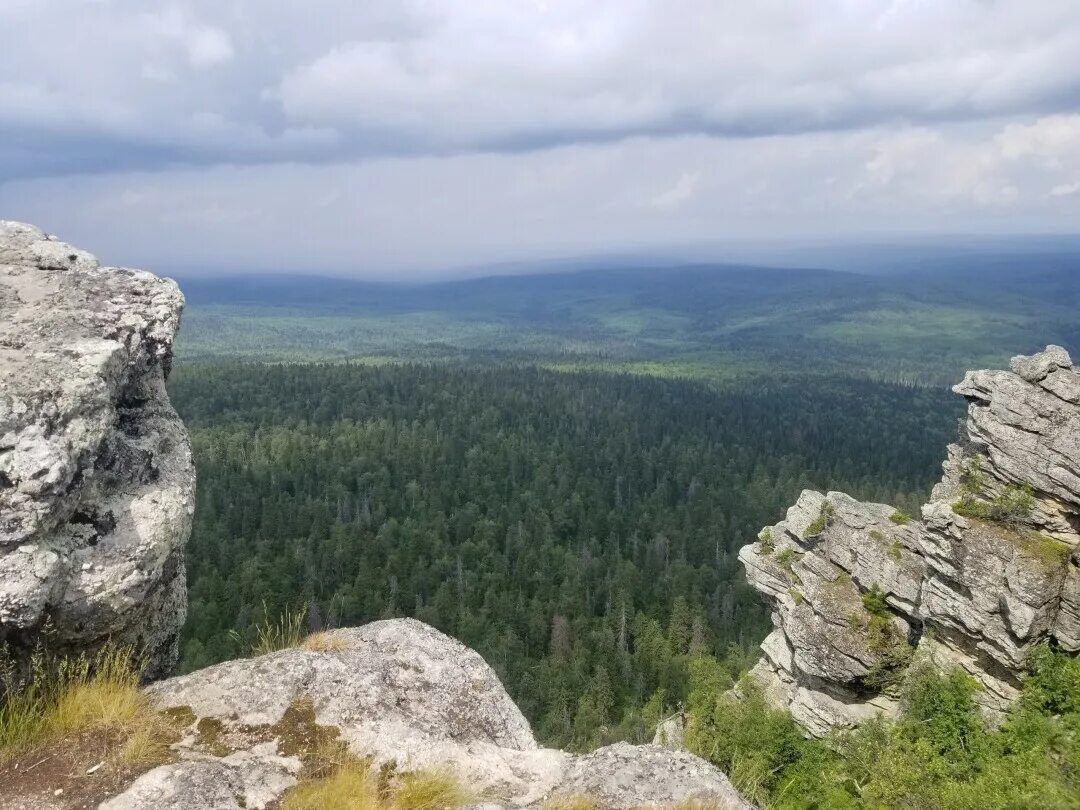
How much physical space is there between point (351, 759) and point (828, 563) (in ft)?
123

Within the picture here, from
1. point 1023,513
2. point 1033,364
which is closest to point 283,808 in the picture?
point 1023,513

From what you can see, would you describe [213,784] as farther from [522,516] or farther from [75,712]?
[522,516]

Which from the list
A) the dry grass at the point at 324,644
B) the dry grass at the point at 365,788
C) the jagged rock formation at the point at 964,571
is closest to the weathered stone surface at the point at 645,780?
the dry grass at the point at 365,788

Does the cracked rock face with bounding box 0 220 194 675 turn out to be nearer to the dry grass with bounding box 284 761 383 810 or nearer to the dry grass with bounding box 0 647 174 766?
the dry grass with bounding box 0 647 174 766

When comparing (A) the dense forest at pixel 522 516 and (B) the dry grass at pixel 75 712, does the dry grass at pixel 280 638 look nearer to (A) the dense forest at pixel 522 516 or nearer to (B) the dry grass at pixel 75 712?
(B) the dry grass at pixel 75 712

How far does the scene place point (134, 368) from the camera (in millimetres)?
11430

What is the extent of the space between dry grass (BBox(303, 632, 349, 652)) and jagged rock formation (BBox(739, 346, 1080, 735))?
29045mm

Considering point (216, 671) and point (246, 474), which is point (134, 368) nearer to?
point (216, 671)

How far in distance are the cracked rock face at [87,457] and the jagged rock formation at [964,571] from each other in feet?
106

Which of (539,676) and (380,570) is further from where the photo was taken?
(380,570)

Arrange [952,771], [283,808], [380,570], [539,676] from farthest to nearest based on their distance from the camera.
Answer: [380,570] → [539,676] → [952,771] → [283,808]

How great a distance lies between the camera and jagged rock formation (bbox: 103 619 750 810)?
8.55 meters

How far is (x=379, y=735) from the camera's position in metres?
9.77

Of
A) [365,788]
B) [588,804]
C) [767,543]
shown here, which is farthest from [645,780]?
[767,543]
